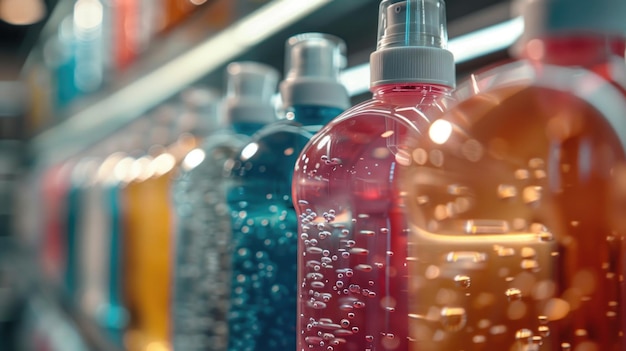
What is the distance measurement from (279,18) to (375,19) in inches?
5.7

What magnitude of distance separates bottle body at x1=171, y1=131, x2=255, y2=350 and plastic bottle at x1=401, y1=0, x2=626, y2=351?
0.39m

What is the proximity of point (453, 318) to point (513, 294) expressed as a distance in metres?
0.04

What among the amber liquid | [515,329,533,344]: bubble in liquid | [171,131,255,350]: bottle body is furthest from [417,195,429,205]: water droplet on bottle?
the amber liquid

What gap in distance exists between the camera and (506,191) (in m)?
0.44

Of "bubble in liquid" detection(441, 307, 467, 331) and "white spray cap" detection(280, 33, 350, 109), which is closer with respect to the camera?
"bubble in liquid" detection(441, 307, 467, 331)

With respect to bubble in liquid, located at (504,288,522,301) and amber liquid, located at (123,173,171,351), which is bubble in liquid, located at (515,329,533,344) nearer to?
bubble in liquid, located at (504,288,522,301)

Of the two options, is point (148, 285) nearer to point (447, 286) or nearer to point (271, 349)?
point (271, 349)

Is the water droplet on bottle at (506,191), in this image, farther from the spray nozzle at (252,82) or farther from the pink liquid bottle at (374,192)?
the spray nozzle at (252,82)

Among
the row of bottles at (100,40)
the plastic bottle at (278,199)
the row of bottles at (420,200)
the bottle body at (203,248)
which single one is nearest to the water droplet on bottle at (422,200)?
the row of bottles at (420,200)

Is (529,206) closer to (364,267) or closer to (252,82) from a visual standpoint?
(364,267)

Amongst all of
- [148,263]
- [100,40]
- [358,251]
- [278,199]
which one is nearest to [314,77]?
[278,199]

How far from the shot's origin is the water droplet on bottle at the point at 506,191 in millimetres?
435

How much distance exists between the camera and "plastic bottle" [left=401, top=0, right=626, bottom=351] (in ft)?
1.31

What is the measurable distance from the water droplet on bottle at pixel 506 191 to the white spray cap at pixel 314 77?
322 mm
